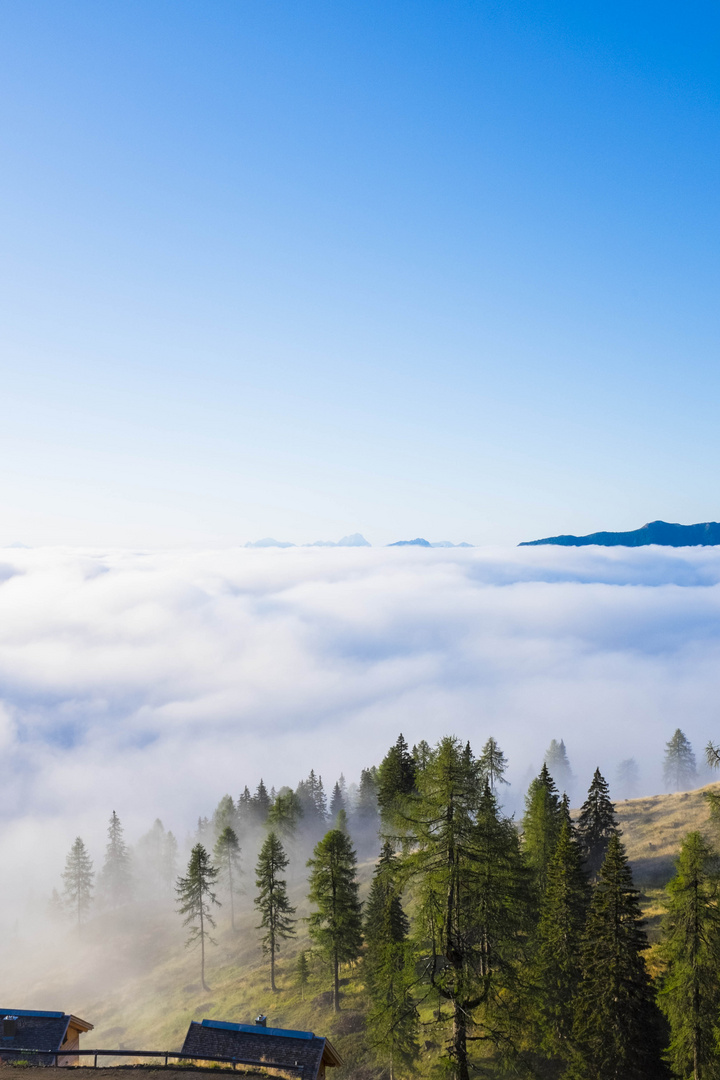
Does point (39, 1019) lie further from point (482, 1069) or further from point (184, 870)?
point (184, 870)

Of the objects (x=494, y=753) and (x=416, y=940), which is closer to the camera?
(x=416, y=940)

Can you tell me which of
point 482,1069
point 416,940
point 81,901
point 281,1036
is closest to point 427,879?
point 416,940

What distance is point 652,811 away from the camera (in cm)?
7600

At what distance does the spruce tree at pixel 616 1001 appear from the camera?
2675cm

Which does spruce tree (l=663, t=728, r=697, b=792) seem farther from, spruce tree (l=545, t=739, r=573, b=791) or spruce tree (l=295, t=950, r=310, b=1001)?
spruce tree (l=295, t=950, r=310, b=1001)

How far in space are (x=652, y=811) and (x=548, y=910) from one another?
52.0 m

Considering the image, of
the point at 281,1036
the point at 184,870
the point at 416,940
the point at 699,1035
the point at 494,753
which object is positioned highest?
the point at 416,940

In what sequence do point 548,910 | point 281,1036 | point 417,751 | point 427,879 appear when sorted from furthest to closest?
point 417,751, point 548,910, point 281,1036, point 427,879

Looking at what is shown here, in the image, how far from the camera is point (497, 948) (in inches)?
1364

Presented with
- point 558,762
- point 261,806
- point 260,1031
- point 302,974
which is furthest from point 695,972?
point 558,762

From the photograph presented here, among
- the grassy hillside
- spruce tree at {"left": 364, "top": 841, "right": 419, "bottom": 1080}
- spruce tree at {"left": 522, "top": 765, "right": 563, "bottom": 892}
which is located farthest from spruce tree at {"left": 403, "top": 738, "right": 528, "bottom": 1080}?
spruce tree at {"left": 522, "top": 765, "right": 563, "bottom": 892}

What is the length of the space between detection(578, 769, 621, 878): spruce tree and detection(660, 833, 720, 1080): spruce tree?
25.1m

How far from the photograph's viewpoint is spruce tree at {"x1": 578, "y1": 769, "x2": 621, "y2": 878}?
50.6m

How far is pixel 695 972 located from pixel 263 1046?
17.5 meters
